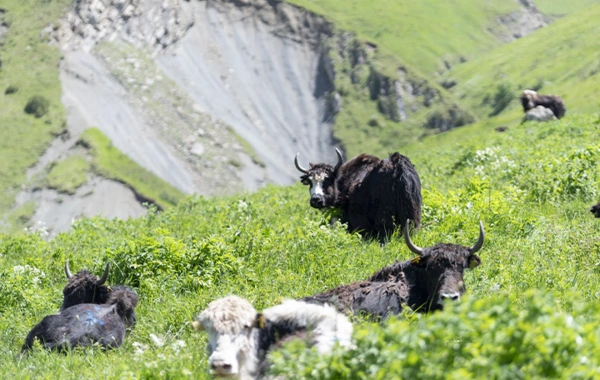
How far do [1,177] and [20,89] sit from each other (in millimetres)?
24405

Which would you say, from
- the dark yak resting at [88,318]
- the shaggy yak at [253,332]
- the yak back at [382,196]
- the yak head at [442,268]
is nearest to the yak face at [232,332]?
the shaggy yak at [253,332]

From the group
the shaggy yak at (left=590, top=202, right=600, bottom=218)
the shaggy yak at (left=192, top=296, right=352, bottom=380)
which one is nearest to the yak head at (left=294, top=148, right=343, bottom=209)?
the shaggy yak at (left=590, top=202, right=600, bottom=218)

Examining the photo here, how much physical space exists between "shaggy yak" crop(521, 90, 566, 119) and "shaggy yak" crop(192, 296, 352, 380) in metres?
34.3

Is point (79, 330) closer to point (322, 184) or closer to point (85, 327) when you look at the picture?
point (85, 327)

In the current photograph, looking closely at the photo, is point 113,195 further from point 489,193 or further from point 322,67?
point 489,193

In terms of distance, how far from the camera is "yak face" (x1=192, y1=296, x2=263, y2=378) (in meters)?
6.79

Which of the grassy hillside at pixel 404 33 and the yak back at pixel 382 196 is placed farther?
the grassy hillside at pixel 404 33

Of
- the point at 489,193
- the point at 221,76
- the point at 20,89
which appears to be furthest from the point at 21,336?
the point at 221,76

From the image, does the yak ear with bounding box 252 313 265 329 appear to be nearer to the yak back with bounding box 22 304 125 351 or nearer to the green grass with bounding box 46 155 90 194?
the yak back with bounding box 22 304 125 351

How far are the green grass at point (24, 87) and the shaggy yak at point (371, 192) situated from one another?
324 ft

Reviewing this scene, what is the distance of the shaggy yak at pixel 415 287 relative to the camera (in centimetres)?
881

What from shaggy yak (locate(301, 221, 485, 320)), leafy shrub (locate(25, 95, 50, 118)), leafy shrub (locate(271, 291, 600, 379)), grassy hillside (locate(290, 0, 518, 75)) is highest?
leafy shrub (locate(271, 291, 600, 379))

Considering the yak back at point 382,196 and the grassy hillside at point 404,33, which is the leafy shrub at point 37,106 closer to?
the grassy hillside at point 404,33

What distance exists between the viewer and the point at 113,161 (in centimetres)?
11956
